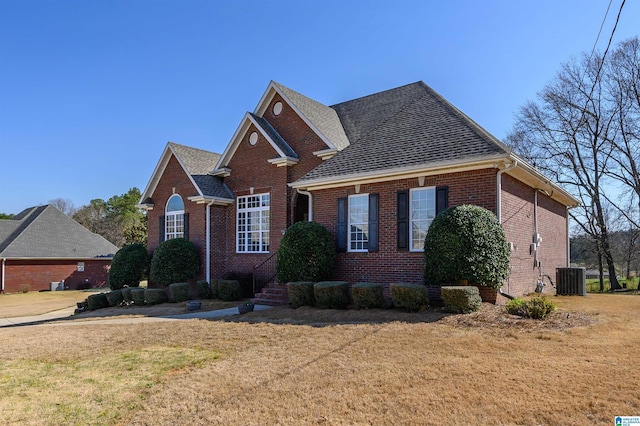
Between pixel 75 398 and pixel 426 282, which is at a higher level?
pixel 426 282

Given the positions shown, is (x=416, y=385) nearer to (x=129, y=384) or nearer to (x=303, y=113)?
(x=129, y=384)

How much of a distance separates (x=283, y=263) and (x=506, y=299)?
6773 millimetres

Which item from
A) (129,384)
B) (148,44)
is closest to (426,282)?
(129,384)

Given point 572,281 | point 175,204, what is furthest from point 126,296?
point 572,281

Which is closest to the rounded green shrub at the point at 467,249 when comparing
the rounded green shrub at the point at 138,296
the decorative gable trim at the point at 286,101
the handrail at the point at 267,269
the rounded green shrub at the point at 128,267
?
the decorative gable trim at the point at 286,101

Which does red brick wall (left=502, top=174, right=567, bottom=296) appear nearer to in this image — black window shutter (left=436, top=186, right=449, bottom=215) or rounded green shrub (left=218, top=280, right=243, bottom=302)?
black window shutter (left=436, top=186, right=449, bottom=215)

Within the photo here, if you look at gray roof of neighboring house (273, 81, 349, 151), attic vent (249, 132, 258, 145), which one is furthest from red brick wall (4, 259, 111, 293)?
gray roof of neighboring house (273, 81, 349, 151)

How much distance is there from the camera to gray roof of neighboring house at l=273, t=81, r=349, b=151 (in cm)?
1742

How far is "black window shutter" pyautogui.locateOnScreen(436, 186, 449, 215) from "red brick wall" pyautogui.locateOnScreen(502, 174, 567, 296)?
1.51 meters

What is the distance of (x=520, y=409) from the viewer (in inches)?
185

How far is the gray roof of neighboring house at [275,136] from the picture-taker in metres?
17.8

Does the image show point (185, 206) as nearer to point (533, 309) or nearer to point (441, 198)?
point (441, 198)

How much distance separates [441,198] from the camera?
12375 mm

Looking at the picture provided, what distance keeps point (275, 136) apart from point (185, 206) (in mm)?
5533
